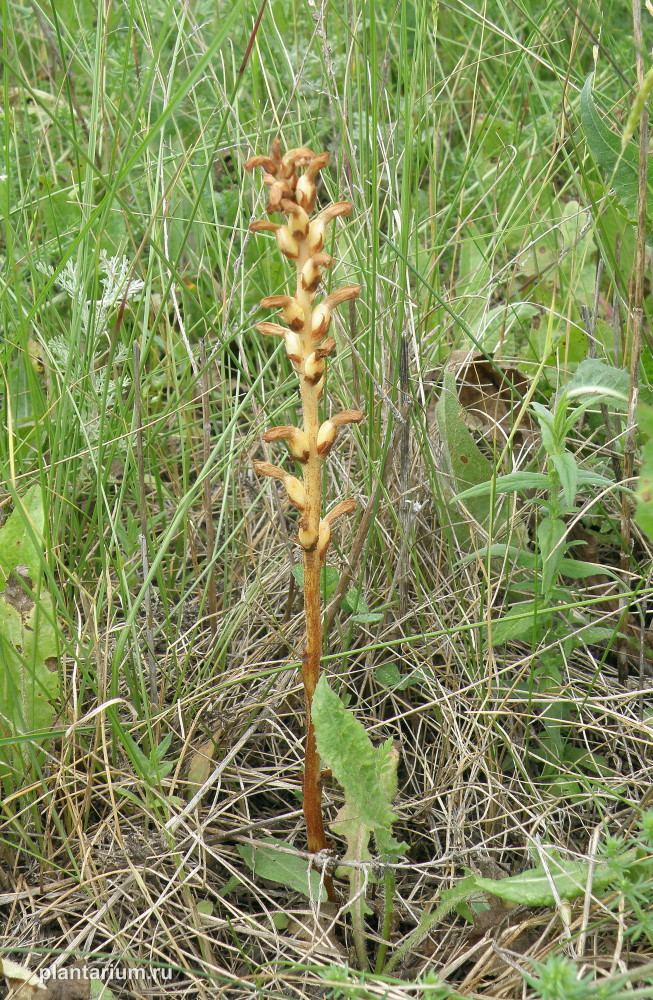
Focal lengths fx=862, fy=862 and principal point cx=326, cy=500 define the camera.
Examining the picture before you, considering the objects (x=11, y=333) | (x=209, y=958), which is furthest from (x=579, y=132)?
(x=209, y=958)

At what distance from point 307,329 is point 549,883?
920mm

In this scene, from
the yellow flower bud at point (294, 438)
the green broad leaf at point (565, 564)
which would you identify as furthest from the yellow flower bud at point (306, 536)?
the green broad leaf at point (565, 564)

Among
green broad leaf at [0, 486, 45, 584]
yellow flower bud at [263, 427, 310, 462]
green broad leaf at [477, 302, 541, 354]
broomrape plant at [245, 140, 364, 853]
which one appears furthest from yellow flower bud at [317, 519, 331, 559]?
green broad leaf at [477, 302, 541, 354]

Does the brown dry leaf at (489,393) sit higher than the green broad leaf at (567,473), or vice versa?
the green broad leaf at (567,473)

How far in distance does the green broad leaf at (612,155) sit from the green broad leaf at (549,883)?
1364 millimetres

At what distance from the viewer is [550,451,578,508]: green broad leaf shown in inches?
53.7

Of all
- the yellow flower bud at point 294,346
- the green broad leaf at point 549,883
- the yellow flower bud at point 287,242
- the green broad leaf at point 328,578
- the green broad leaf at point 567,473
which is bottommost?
the green broad leaf at point 549,883

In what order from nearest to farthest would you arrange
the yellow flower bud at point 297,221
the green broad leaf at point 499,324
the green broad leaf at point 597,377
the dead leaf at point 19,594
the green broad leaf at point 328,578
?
1. the yellow flower bud at point 297,221
2. the green broad leaf at point 597,377
3. the dead leaf at point 19,594
4. the green broad leaf at point 328,578
5. the green broad leaf at point 499,324

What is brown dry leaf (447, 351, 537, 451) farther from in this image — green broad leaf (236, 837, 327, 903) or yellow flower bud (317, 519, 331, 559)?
green broad leaf (236, 837, 327, 903)

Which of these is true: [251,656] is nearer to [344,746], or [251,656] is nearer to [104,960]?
[344,746]

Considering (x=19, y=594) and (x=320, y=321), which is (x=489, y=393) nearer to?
(x=320, y=321)

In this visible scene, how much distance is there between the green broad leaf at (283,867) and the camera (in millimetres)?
1510

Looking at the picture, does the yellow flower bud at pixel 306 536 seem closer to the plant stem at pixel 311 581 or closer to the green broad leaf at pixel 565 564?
the plant stem at pixel 311 581

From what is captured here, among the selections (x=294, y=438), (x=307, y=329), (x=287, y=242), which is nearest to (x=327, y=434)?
(x=294, y=438)
